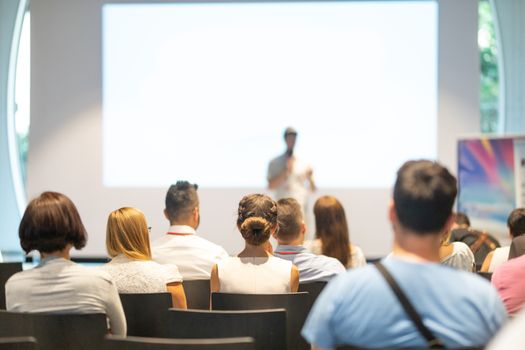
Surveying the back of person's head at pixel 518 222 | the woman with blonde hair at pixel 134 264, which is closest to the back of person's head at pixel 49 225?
the woman with blonde hair at pixel 134 264

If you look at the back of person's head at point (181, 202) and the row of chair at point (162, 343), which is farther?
the back of person's head at point (181, 202)

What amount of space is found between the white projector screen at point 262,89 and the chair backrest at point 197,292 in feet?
17.4

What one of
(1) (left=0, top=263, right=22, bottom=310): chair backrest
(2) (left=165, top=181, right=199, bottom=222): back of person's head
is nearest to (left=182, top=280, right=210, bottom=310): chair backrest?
(2) (left=165, top=181, right=199, bottom=222): back of person's head

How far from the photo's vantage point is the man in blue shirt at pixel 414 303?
66.8 inches

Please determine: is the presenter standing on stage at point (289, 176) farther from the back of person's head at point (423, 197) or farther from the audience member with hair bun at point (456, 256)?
the back of person's head at point (423, 197)

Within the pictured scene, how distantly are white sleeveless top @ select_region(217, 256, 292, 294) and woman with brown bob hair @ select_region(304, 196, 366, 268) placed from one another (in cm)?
112

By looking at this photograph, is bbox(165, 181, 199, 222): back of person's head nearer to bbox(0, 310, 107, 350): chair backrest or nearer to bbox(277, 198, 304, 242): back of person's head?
bbox(277, 198, 304, 242): back of person's head

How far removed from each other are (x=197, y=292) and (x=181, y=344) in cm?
158

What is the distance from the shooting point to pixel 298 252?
12.1ft

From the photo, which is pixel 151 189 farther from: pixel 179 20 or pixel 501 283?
pixel 501 283

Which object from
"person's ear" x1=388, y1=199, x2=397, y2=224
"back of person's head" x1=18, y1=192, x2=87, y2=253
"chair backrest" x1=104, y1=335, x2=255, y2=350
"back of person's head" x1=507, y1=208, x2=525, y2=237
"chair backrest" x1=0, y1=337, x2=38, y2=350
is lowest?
"chair backrest" x1=0, y1=337, x2=38, y2=350

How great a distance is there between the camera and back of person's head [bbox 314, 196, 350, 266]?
421 centimetres

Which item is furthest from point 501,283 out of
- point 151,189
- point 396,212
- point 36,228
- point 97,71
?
point 97,71

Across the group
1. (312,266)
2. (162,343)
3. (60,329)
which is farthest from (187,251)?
(162,343)
